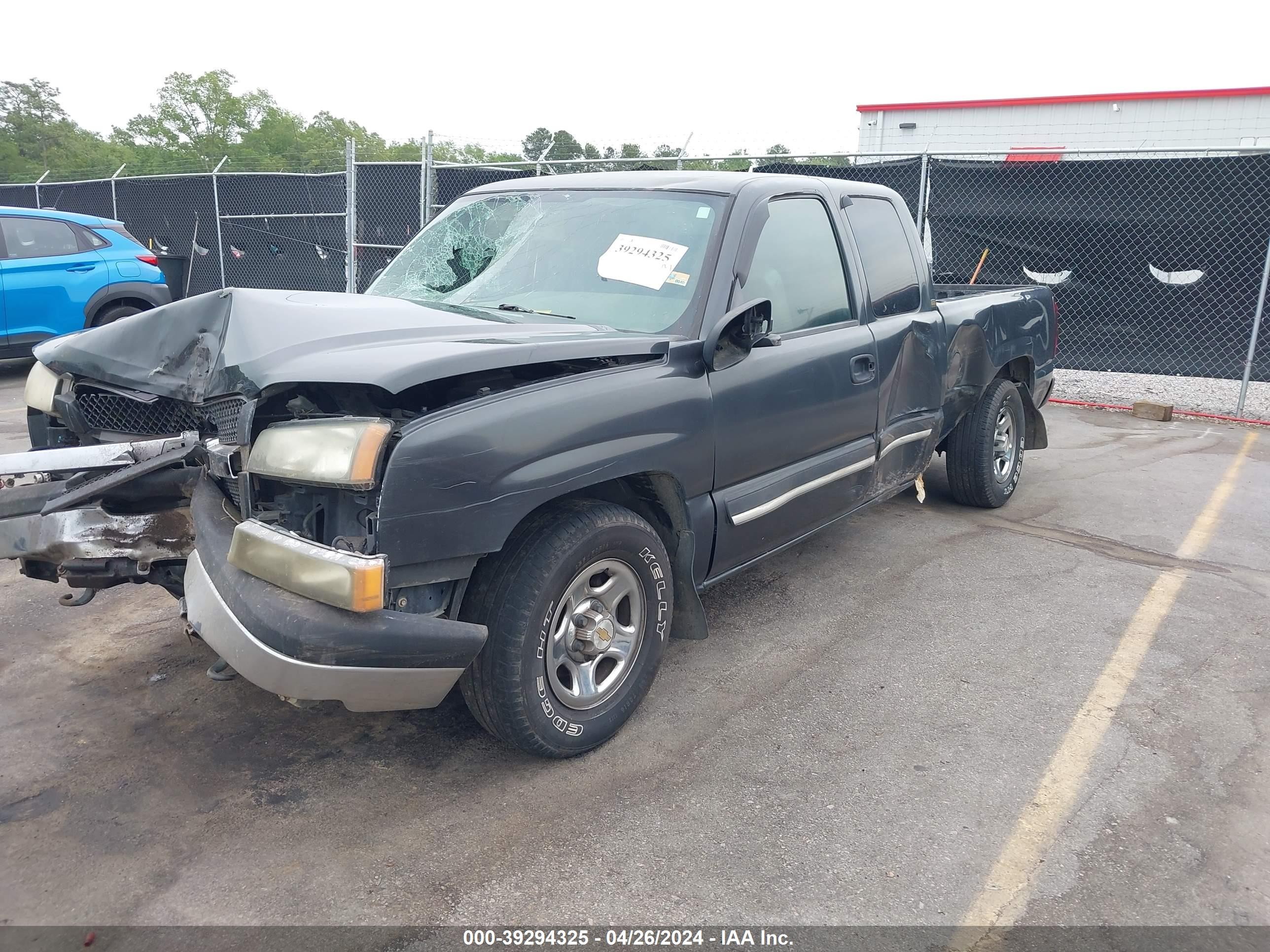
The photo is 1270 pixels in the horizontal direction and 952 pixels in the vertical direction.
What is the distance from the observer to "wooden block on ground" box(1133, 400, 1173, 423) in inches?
368

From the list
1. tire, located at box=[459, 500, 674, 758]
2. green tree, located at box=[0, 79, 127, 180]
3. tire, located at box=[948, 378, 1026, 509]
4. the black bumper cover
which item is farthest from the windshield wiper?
green tree, located at box=[0, 79, 127, 180]

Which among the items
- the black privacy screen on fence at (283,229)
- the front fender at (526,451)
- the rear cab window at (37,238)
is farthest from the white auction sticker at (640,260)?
the black privacy screen on fence at (283,229)

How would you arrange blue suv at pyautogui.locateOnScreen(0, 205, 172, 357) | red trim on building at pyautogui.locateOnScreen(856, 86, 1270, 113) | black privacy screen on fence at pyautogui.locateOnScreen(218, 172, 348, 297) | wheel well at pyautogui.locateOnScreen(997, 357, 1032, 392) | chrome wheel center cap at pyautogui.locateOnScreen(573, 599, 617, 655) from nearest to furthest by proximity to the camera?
chrome wheel center cap at pyautogui.locateOnScreen(573, 599, 617, 655) → wheel well at pyautogui.locateOnScreen(997, 357, 1032, 392) → blue suv at pyautogui.locateOnScreen(0, 205, 172, 357) → black privacy screen on fence at pyautogui.locateOnScreen(218, 172, 348, 297) → red trim on building at pyautogui.locateOnScreen(856, 86, 1270, 113)

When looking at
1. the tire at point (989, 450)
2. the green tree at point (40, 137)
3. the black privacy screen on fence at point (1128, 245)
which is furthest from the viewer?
the green tree at point (40, 137)

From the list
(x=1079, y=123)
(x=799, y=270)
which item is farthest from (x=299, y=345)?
(x=1079, y=123)

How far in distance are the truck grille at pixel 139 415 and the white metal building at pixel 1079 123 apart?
23.1 meters

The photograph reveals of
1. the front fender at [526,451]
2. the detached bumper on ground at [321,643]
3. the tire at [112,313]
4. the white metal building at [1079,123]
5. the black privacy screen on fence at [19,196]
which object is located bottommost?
the detached bumper on ground at [321,643]

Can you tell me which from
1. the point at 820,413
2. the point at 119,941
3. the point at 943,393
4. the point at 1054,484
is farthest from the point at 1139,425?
the point at 119,941

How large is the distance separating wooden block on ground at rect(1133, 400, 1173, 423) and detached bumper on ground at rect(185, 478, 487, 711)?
889 cm

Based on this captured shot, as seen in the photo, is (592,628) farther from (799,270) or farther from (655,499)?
(799,270)

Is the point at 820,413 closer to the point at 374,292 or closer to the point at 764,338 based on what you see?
the point at 764,338

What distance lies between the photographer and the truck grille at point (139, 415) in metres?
3.09

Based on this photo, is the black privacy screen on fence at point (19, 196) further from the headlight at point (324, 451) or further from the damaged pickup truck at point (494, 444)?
the headlight at point (324, 451)

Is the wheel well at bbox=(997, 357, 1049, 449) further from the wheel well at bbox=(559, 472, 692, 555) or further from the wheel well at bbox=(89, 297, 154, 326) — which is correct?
the wheel well at bbox=(89, 297, 154, 326)
